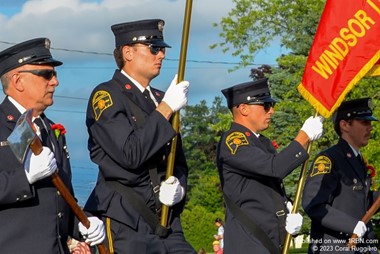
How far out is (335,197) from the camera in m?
9.69

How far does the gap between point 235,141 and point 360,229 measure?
1.67 meters

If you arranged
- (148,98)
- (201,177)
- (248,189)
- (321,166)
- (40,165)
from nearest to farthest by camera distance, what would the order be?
(40,165)
(148,98)
(248,189)
(321,166)
(201,177)

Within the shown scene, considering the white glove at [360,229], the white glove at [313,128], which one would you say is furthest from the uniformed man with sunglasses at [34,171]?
the white glove at [360,229]

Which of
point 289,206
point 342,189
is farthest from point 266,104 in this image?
point 342,189

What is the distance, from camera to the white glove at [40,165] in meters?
5.78

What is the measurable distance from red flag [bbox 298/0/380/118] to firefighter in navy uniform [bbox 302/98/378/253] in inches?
45.2

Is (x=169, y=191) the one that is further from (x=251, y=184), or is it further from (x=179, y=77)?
(x=251, y=184)

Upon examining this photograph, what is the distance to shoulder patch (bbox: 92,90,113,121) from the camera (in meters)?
7.04

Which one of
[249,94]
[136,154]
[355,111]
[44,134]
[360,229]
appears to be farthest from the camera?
[355,111]

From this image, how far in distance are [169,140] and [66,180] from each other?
765mm

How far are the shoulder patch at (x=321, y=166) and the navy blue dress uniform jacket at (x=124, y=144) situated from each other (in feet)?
8.60

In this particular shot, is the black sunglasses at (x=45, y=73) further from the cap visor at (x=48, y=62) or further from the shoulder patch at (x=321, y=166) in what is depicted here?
the shoulder patch at (x=321, y=166)

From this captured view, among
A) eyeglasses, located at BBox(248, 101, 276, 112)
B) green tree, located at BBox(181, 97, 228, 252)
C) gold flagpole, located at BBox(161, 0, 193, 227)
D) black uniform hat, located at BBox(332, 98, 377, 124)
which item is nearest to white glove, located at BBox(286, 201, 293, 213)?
eyeglasses, located at BBox(248, 101, 276, 112)

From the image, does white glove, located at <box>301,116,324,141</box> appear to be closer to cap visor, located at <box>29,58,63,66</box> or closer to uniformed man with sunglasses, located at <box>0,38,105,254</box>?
uniformed man with sunglasses, located at <box>0,38,105,254</box>
